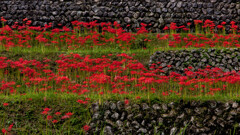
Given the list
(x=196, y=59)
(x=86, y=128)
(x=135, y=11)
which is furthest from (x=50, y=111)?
(x=135, y=11)

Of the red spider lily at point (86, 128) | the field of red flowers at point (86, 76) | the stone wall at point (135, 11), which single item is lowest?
the red spider lily at point (86, 128)

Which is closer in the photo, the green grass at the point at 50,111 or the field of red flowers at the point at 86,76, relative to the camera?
the green grass at the point at 50,111

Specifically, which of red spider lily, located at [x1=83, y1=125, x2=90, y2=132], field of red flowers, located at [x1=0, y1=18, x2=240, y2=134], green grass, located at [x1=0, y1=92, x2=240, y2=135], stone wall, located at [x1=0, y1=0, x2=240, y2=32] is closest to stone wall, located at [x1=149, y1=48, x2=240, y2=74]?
field of red flowers, located at [x1=0, y1=18, x2=240, y2=134]

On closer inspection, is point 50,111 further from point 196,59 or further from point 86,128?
point 196,59

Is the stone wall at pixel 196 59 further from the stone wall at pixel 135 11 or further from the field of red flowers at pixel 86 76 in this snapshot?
the stone wall at pixel 135 11

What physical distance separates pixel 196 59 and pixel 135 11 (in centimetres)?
499

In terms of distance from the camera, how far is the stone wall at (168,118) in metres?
7.31

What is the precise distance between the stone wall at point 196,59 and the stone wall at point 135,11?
12.1 feet

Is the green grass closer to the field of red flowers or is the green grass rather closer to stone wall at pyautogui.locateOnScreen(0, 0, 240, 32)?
the field of red flowers

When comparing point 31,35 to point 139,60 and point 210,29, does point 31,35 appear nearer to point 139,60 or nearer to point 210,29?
point 139,60

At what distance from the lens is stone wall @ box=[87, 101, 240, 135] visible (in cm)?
731

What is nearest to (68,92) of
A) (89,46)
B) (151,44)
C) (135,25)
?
(89,46)

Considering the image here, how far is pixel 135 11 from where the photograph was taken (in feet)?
50.8

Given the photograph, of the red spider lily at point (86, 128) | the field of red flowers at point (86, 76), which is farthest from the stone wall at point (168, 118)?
the field of red flowers at point (86, 76)
